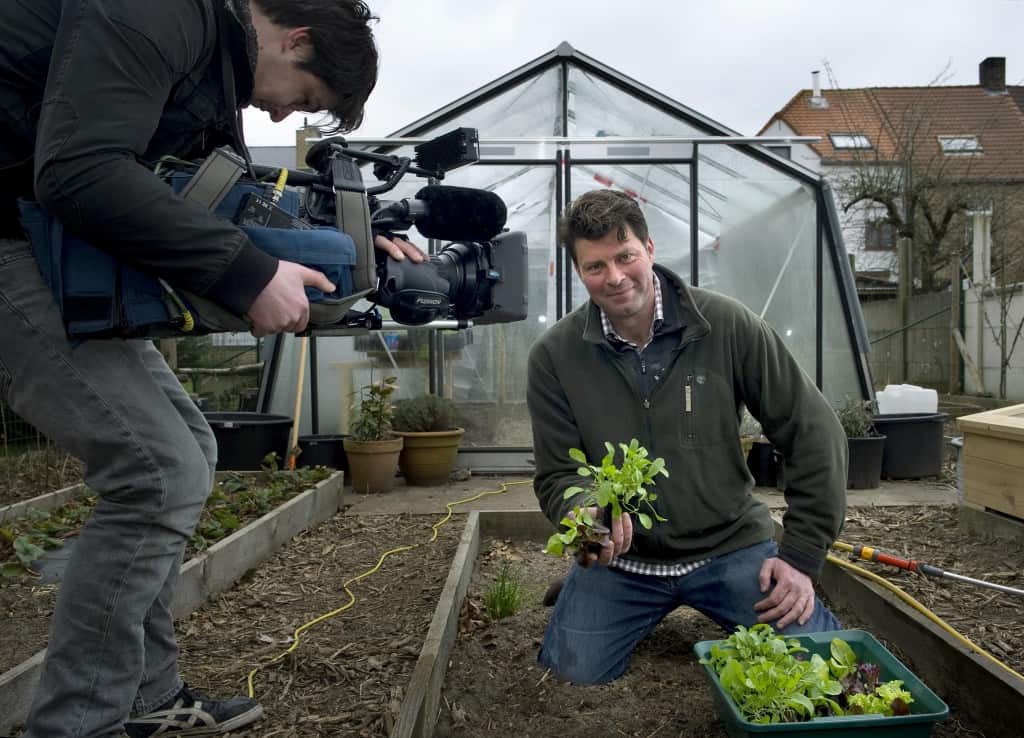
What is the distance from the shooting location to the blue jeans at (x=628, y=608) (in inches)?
89.5

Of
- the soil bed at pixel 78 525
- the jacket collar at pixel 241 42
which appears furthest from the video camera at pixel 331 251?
the soil bed at pixel 78 525

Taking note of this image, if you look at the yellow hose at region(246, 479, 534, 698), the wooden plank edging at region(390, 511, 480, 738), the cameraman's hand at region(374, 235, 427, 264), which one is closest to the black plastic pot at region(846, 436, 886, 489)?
the yellow hose at region(246, 479, 534, 698)

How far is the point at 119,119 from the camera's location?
3.97 feet

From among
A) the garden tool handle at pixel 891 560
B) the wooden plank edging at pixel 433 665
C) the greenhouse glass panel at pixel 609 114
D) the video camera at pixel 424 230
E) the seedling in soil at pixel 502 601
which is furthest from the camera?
the greenhouse glass panel at pixel 609 114

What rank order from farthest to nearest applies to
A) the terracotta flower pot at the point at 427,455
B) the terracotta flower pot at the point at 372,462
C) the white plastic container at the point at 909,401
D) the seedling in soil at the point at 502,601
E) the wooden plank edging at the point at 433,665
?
the white plastic container at the point at 909,401 < the terracotta flower pot at the point at 427,455 < the terracotta flower pot at the point at 372,462 < the seedling in soil at the point at 502,601 < the wooden plank edging at the point at 433,665

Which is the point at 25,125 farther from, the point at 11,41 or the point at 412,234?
the point at 412,234

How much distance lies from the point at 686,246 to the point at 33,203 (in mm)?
5355

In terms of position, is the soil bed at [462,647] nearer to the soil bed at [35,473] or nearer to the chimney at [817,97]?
the soil bed at [35,473]

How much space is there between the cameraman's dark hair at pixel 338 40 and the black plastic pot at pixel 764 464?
14.1 feet

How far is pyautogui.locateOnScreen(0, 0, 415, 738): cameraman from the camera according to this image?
1202mm

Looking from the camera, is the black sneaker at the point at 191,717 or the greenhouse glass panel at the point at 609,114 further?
the greenhouse glass panel at the point at 609,114

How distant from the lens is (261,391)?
6207 mm

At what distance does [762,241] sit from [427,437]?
3013 mm

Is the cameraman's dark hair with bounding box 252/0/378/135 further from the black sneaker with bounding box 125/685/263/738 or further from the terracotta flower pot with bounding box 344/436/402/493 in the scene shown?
the terracotta flower pot with bounding box 344/436/402/493
